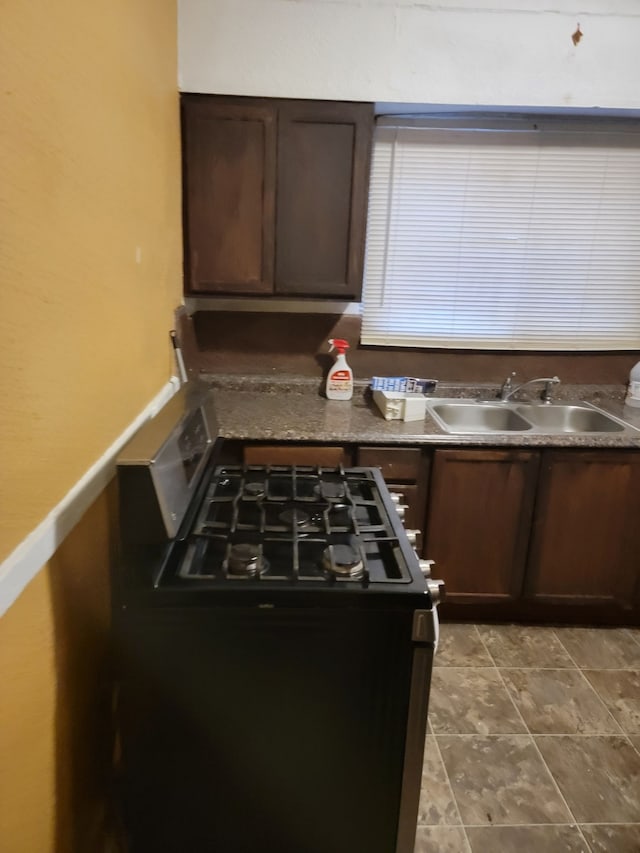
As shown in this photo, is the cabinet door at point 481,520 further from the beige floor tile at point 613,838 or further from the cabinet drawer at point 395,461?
the beige floor tile at point 613,838

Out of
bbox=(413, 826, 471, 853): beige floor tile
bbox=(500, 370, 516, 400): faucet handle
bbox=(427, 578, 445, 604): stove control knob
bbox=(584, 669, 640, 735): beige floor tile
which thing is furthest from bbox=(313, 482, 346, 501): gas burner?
bbox=(500, 370, 516, 400): faucet handle

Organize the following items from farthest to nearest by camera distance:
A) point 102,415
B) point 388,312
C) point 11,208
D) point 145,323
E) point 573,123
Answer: point 388,312 < point 573,123 < point 145,323 < point 102,415 < point 11,208

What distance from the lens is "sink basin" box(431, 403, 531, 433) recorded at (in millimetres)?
2953

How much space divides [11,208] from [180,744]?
1.06 m

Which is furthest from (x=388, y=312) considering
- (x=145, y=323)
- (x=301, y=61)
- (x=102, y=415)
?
(x=102, y=415)

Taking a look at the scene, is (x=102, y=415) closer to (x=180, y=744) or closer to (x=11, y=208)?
(x=11, y=208)

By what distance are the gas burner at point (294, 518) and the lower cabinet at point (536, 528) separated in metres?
1.06

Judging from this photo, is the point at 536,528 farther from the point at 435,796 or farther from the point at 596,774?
the point at 435,796

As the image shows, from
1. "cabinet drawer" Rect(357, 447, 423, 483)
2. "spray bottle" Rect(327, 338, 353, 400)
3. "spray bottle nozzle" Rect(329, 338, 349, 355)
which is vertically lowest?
"cabinet drawer" Rect(357, 447, 423, 483)

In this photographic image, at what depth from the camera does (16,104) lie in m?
0.94

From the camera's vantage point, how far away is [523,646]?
258 centimetres

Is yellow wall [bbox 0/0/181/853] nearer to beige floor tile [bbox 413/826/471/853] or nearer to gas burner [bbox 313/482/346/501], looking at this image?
gas burner [bbox 313/482/346/501]

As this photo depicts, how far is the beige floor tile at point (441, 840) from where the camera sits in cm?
167

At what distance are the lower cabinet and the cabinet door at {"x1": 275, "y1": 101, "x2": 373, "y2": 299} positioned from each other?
919 mm
